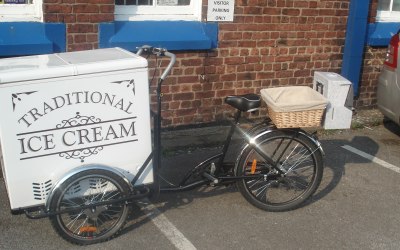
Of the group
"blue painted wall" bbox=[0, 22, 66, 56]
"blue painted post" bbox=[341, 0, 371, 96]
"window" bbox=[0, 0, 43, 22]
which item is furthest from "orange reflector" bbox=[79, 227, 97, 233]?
"blue painted post" bbox=[341, 0, 371, 96]

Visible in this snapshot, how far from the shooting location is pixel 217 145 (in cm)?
564

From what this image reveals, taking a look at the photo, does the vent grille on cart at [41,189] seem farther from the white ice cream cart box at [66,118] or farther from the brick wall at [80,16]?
the brick wall at [80,16]

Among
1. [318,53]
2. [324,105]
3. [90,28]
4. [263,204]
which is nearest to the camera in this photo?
[324,105]

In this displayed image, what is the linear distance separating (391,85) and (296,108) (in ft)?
8.43

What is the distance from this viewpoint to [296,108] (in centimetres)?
374

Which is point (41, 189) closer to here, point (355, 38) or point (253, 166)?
point (253, 166)

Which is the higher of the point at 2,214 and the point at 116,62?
the point at 116,62

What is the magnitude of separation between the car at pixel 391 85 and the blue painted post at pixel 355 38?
0.81 m

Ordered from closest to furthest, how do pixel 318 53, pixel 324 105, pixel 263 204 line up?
pixel 324 105, pixel 263 204, pixel 318 53

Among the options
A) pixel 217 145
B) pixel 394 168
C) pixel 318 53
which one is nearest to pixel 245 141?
pixel 217 145

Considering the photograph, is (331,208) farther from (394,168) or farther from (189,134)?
(189,134)

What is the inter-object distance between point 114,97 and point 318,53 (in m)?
3.95

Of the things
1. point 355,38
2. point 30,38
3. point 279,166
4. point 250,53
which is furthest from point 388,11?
point 30,38

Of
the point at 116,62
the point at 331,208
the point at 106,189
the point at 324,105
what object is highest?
the point at 116,62
